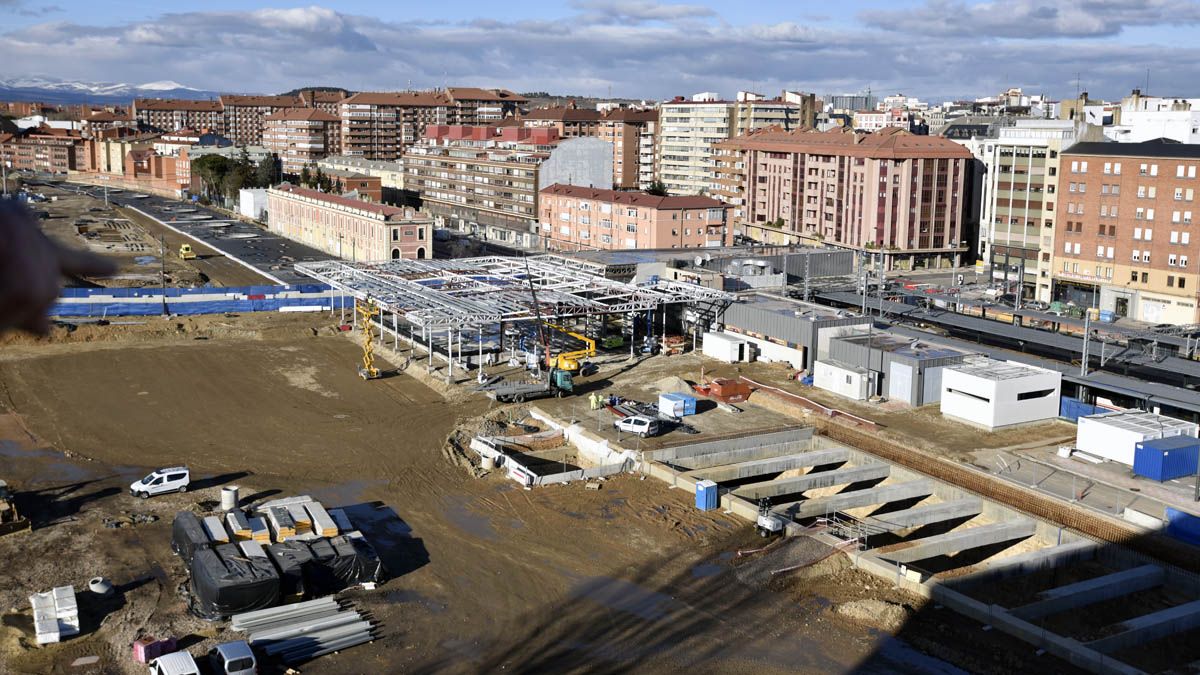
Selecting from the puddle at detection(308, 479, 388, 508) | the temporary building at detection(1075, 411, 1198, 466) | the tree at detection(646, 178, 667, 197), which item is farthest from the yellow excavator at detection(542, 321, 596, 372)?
the tree at detection(646, 178, 667, 197)

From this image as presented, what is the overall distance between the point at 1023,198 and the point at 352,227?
94.0ft

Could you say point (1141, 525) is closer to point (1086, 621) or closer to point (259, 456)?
point (1086, 621)

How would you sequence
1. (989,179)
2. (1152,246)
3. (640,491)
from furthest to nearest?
(989,179) < (1152,246) < (640,491)

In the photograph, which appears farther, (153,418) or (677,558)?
(153,418)

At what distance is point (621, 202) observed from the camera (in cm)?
4872

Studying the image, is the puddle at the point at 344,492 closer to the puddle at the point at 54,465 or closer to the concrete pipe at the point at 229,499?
the concrete pipe at the point at 229,499

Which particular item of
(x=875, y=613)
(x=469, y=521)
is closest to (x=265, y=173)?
(x=469, y=521)

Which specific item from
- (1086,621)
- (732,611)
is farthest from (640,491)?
(1086,621)

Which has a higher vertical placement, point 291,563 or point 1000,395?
point 1000,395

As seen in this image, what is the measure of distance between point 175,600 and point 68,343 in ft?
67.2

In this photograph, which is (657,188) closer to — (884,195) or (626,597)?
(884,195)

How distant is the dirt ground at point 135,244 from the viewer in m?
45.8

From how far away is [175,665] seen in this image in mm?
13422

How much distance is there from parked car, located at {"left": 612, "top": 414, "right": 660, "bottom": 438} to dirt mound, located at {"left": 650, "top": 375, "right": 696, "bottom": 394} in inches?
137
